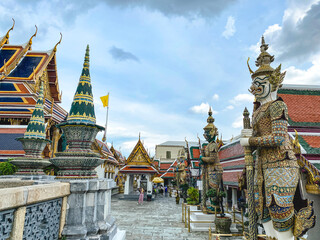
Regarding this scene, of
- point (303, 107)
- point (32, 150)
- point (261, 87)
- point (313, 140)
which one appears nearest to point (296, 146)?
point (261, 87)

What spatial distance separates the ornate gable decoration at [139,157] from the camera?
823 inches

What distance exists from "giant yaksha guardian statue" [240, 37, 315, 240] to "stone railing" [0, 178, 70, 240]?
3.73m

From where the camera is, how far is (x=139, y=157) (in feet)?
69.6

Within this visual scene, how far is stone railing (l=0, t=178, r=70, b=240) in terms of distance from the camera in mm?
2279

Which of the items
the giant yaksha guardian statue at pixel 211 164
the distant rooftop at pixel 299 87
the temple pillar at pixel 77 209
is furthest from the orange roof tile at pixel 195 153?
the temple pillar at pixel 77 209

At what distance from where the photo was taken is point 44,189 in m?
2.97

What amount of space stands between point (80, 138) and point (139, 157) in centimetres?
1690

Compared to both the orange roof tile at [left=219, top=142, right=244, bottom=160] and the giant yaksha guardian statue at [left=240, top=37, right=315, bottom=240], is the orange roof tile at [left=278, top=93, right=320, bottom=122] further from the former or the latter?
the orange roof tile at [left=219, top=142, right=244, bottom=160]

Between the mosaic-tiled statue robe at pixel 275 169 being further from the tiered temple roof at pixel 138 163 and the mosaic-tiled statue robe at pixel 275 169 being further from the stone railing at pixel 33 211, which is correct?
the tiered temple roof at pixel 138 163

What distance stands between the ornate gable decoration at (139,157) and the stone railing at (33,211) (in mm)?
17336

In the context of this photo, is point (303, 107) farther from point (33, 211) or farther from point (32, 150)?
point (32, 150)

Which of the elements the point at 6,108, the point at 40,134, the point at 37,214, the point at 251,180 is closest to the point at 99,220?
the point at 37,214

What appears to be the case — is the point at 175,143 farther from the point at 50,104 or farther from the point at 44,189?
the point at 44,189

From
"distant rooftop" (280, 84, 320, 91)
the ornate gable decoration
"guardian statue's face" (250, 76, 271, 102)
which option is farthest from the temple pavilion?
"guardian statue's face" (250, 76, 271, 102)
